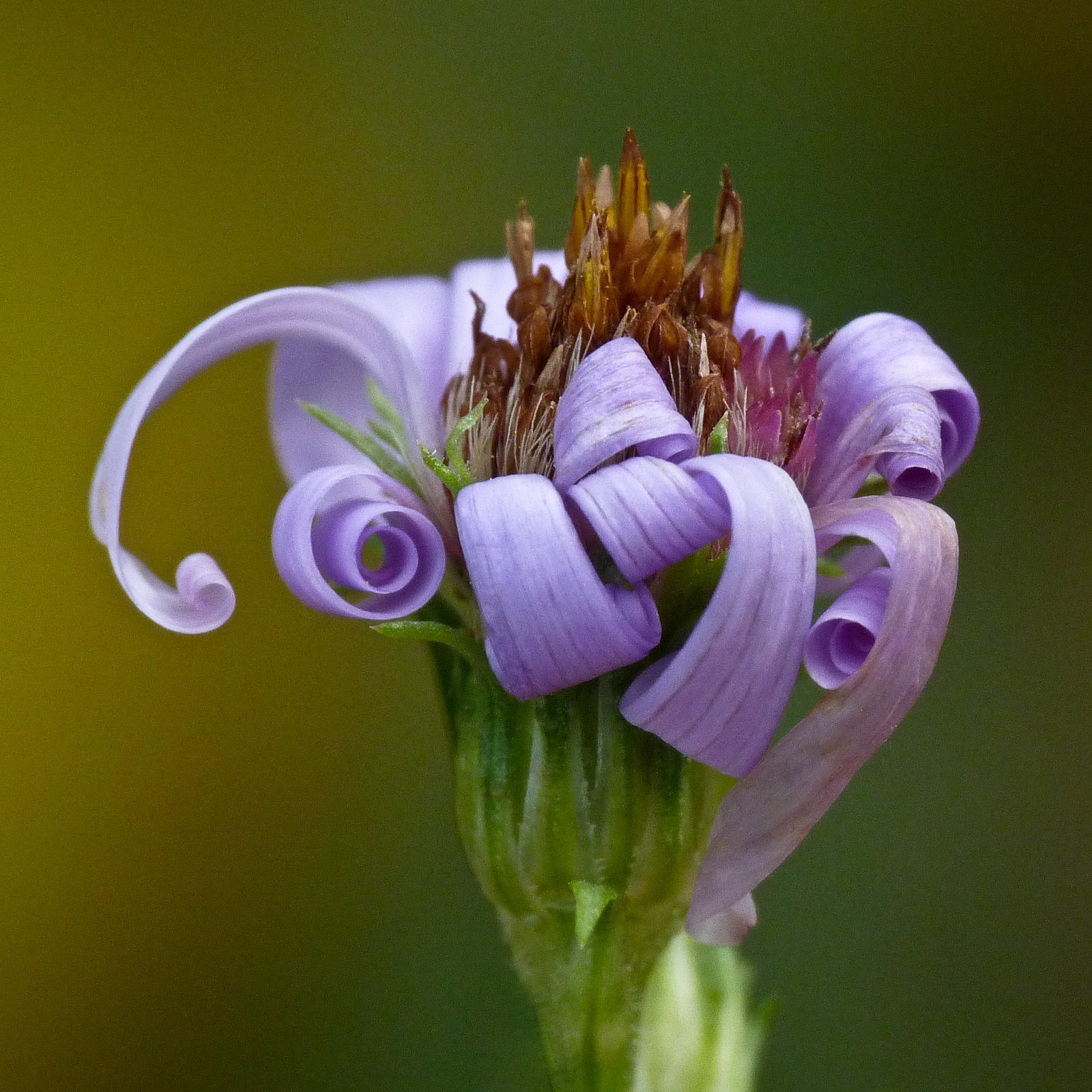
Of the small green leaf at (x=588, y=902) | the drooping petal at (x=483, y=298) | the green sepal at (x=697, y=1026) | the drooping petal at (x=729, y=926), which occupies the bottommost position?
the green sepal at (x=697, y=1026)

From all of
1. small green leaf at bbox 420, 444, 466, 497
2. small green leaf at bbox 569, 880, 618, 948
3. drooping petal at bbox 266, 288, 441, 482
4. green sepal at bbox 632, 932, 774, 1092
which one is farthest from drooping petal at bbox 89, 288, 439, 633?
green sepal at bbox 632, 932, 774, 1092

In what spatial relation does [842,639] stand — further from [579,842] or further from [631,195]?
[631,195]

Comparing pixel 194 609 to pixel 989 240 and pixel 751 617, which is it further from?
pixel 989 240

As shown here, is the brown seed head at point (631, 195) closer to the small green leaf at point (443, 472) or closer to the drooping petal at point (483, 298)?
the drooping petal at point (483, 298)

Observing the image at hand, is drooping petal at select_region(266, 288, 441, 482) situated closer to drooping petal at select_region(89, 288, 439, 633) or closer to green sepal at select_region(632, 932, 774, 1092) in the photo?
drooping petal at select_region(89, 288, 439, 633)

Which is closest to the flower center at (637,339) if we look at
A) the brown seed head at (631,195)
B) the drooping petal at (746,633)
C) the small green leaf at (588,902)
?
the brown seed head at (631,195)

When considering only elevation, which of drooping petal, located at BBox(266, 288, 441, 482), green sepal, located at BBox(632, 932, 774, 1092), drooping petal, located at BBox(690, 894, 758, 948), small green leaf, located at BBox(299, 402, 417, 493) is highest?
drooping petal, located at BBox(266, 288, 441, 482)

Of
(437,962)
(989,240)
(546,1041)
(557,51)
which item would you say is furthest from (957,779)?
(557,51)
